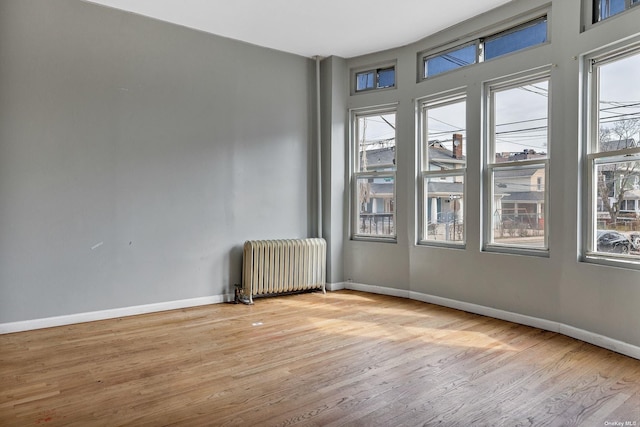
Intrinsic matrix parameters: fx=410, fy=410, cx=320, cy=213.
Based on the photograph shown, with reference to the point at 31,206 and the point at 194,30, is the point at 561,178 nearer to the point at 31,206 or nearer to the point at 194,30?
the point at 194,30

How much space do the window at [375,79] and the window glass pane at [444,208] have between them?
4.76ft

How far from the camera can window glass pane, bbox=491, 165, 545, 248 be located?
404 cm

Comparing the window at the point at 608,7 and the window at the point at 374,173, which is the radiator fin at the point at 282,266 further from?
the window at the point at 608,7

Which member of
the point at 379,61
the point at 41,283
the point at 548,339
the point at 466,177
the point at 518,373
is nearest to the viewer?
the point at 518,373

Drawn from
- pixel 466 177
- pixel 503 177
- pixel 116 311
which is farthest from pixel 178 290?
pixel 503 177

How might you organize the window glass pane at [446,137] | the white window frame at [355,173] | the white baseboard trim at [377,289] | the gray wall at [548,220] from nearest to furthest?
the gray wall at [548,220] < the window glass pane at [446,137] < the white baseboard trim at [377,289] < the white window frame at [355,173]

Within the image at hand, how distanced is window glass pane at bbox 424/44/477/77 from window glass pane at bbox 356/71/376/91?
0.80 m

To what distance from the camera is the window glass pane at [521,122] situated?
13.2 ft

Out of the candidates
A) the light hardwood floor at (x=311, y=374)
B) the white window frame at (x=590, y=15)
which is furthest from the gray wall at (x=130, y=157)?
the white window frame at (x=590, y=15)

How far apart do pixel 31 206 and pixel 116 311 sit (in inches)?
51.6

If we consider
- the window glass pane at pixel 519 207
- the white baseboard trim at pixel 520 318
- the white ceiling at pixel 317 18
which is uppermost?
the white ceiling at pixel 317 18

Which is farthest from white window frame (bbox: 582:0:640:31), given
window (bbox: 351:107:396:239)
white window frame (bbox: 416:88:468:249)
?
window (bbox: 351:107:396:239)

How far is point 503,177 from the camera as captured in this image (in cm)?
434

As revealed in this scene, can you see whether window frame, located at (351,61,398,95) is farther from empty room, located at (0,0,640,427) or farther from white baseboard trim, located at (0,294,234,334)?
white baseboard trim, located at (0,294,234,334)
